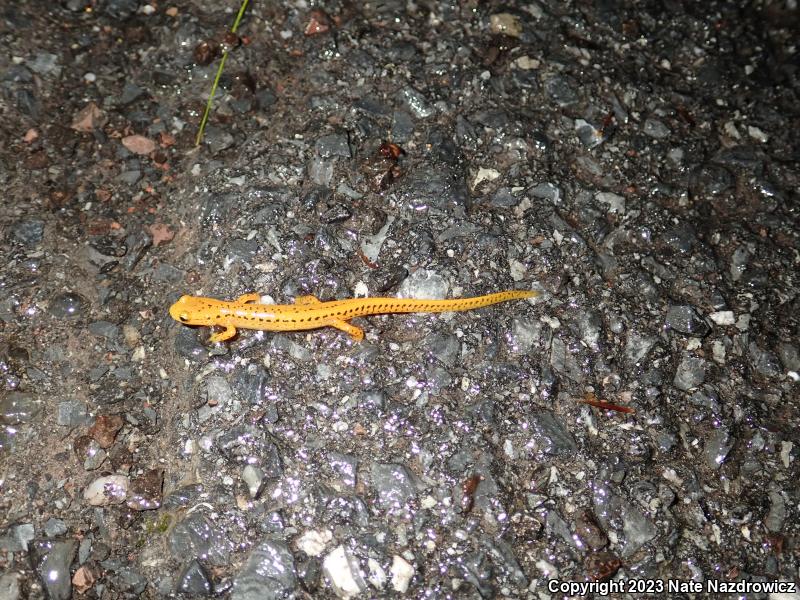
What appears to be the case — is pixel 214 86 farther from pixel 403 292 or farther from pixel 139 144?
pixel 403 292

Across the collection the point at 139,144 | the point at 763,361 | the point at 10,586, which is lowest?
the point at 10,586

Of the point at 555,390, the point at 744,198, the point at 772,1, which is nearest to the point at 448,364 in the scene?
the point at 555,390

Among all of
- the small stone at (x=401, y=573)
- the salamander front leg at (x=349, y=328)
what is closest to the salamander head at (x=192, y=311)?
the salamander front leg at (x=349, y=328)

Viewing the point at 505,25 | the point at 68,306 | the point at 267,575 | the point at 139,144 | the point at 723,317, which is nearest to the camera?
the point at 267,575

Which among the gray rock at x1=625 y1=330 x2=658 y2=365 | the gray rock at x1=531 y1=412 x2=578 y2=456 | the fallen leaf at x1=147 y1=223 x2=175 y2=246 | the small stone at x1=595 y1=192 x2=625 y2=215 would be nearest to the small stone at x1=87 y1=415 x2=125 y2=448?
the fallen leaf at x1=147 y1=223 x2=175 y2=246

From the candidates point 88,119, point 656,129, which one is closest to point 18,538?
point 88,119

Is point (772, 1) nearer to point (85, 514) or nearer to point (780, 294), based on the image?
point (780, 294)

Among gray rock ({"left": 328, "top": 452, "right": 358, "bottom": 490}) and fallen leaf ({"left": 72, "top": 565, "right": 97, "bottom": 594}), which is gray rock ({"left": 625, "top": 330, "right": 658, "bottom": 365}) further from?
fallen leaf ({"left": 72, "top": 565, "right": 97, "bottom": 594})

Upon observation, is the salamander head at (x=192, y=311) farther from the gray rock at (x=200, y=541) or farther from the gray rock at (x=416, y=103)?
the gray rock at (x=416, y=103)
